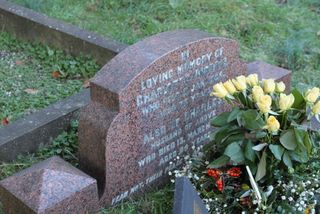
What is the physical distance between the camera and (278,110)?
300 centimetres

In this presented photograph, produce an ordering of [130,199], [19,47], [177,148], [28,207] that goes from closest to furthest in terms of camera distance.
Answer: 1. [28,207]
2. [130,199]
3. [177,148]
4. [19,47]

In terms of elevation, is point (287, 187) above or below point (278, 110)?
below

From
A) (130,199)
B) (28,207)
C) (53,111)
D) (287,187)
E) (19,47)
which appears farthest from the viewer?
(19,47)

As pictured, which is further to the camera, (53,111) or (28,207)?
(53,111)

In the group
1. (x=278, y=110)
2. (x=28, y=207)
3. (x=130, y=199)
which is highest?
(x=278, y=110)

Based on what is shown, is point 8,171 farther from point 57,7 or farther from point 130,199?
point 57,7

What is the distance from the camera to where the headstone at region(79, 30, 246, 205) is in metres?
2.96

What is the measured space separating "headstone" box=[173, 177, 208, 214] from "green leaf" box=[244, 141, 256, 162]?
60cm

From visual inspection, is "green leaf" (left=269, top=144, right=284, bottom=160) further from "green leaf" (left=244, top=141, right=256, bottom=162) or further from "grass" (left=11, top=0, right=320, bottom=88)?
"grass" (left=11, top=0, right=320, bottom=88)

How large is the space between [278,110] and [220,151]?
1.25ft

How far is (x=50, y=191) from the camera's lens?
2.76 metres

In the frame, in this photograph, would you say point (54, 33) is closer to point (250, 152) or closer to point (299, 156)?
point (250, 152)

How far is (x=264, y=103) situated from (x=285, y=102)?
0.12m

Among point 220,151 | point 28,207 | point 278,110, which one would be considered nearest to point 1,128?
point 28,207
